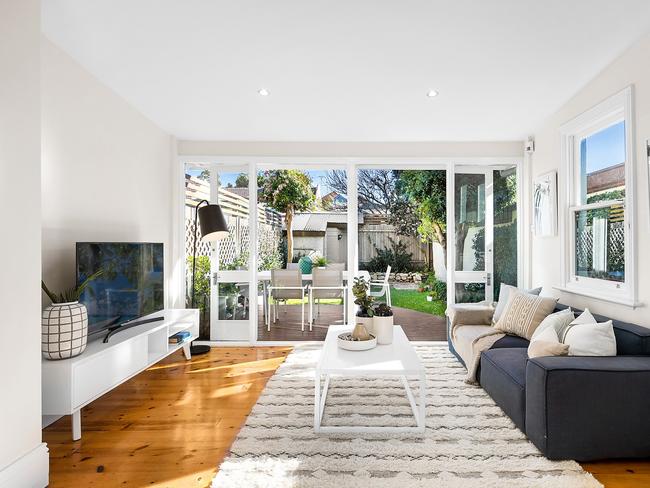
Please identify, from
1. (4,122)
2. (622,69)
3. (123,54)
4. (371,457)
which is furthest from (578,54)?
(4,122)

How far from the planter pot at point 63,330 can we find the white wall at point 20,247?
1.11 ft

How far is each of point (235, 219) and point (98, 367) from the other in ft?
Answer: 8.12

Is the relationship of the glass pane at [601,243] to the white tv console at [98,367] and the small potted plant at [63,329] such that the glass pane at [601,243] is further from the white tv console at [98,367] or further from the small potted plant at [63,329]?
the small potted plant at [63,329]

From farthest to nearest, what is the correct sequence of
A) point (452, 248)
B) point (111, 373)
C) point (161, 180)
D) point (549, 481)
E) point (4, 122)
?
point (452, 248)
point (161, 180)
point (111, 373)
point (549, 481)
point (4, 122)

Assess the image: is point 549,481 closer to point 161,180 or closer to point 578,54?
point 578,54

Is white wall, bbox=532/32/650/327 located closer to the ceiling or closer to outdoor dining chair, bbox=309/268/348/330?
the ceiling

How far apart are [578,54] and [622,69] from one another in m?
0.37

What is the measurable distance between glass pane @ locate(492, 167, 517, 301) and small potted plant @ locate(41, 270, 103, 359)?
419cm

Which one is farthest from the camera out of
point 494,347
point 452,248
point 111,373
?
point 452,248

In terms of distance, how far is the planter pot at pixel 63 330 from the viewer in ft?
7.23

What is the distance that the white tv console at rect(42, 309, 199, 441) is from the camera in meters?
2.16

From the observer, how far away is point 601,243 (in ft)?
9.91

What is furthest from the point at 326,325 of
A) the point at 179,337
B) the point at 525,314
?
the point at 525,314

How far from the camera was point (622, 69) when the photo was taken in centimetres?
268
